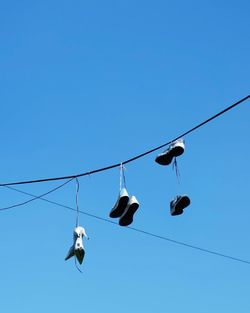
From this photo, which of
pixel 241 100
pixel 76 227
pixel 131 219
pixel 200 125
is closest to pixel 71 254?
pixel 76 227

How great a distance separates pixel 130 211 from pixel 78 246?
0.66 metres

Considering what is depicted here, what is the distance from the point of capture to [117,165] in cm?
607

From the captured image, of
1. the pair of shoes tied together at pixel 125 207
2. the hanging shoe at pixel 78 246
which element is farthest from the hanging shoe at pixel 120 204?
the hanging shoe at pixel 78 246

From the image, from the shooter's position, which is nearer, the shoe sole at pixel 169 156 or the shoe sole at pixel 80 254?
the shoe sole at pixel 169 156

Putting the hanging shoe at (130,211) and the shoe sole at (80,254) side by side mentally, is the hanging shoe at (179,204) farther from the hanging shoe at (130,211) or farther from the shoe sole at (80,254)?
the shoe sole at (80,254)

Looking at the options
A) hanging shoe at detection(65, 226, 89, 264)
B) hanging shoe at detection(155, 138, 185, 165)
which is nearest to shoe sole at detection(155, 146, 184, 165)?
hanging shoe at detection(155, 138, 185, 165)

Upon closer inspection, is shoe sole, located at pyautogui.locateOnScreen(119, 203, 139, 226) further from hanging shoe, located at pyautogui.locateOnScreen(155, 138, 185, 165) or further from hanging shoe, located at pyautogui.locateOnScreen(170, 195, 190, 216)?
hanging shoe, located at pyautogui.locateOnScreen(155, 138, 185, 165)

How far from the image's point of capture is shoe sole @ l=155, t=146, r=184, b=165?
20.1 ft

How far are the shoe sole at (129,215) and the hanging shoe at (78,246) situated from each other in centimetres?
49

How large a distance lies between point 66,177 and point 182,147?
1237 mm

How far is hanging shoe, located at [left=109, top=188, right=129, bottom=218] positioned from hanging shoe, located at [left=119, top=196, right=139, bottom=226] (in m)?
0.06

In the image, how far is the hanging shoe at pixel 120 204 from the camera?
20.3 feet

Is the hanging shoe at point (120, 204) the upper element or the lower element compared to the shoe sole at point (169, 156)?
lower

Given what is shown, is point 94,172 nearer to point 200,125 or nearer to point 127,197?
point 127,197
